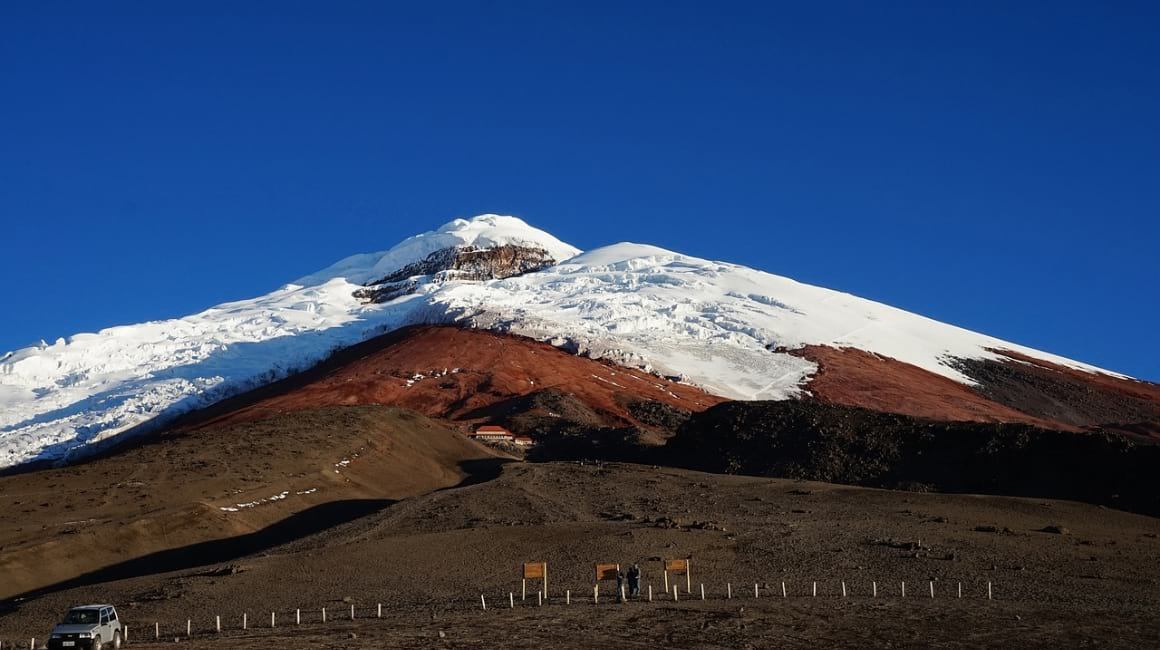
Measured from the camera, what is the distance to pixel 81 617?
27.6 meters

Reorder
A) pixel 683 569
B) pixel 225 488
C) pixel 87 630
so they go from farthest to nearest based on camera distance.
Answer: pixel 225 488, pixel 683 569, pixel 87 630

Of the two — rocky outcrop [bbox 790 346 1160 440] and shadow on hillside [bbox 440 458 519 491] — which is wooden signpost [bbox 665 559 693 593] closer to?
shadow on hillside [bbox 440 458 519 491]

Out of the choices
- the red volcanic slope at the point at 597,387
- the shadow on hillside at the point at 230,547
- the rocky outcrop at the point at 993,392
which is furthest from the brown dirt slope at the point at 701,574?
the rocky outcrop at the point at 993,392

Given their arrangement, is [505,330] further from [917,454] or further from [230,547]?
[230,547]

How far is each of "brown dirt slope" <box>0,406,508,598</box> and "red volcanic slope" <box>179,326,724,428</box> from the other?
18712 mm

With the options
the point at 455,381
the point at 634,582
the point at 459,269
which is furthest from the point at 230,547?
the point at 459,269

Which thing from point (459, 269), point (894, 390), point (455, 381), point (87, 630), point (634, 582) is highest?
point (459, 269)

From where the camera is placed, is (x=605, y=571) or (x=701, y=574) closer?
(x=605, y=571)

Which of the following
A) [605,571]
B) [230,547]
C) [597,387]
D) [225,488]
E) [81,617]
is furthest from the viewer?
[597,387]

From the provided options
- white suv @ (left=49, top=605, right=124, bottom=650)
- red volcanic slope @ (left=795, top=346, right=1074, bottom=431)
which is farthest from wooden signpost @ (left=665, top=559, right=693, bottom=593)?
red volcanic slope @ (left=795, top=346, right=1074, bottom=431)

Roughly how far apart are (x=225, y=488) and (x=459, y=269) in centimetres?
13002

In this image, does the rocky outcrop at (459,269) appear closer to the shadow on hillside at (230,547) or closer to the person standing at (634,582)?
the shadow on hillside at (230,547)

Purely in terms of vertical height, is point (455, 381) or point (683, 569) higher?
point (455, 381)

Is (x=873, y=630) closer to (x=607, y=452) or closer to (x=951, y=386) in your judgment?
(x=607, y=452)
